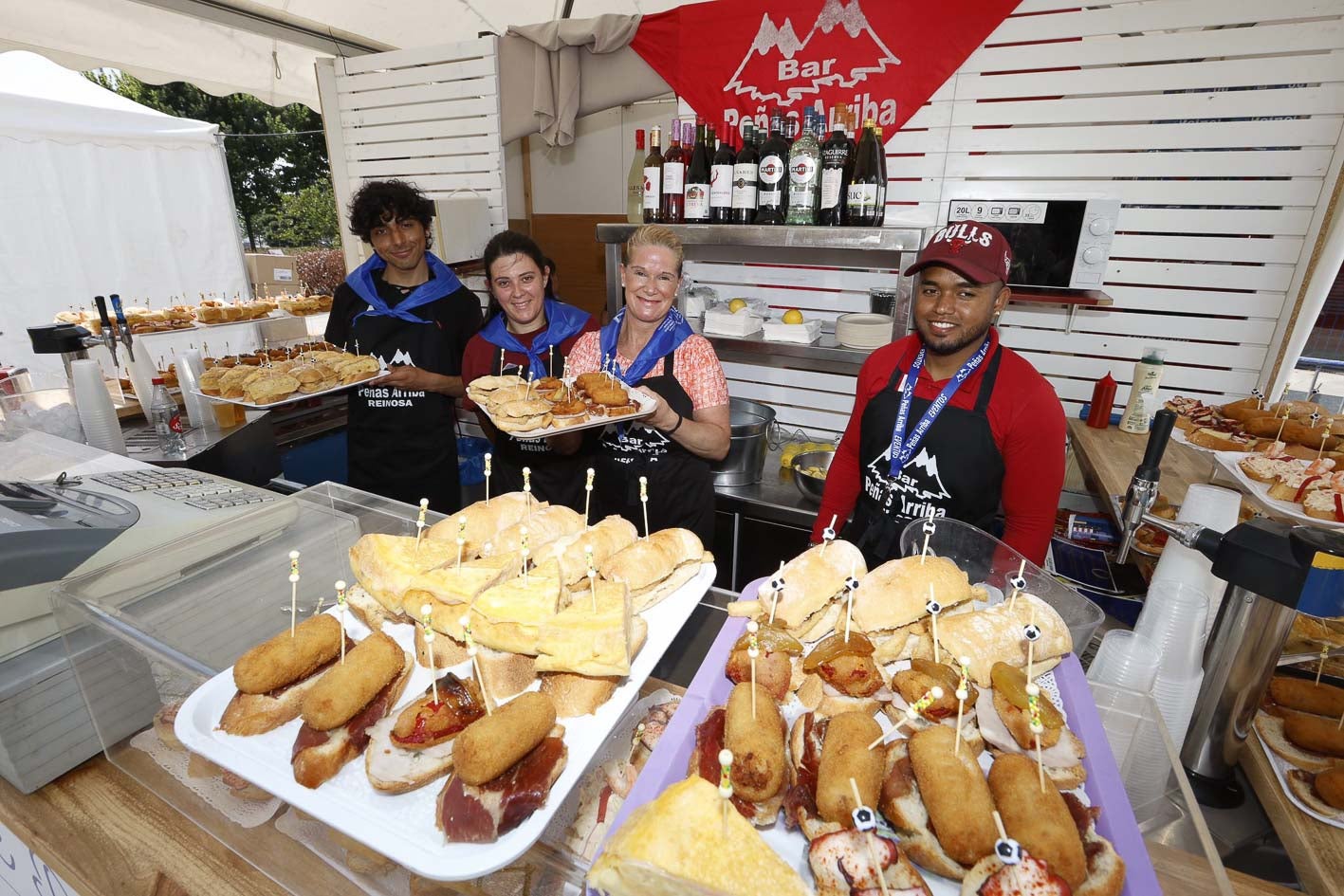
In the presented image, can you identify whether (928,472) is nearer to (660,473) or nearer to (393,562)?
(660,473)

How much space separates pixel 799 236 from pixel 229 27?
198 inches

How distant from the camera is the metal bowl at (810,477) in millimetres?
3799

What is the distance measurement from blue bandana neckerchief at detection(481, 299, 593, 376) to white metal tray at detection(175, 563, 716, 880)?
2581 mm

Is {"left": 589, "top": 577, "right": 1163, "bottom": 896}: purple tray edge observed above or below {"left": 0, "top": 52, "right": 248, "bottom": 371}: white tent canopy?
below

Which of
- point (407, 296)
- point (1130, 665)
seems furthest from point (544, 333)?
point (1130, 665)

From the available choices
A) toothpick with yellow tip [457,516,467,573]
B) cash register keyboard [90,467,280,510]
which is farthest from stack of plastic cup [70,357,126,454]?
toothpick with yellow tip [457,516,467,573]

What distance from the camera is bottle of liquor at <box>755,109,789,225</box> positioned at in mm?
3897

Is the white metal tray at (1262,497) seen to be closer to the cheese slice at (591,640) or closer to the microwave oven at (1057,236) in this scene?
the microwave oven at (1057,236)

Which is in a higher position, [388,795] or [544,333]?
[544,333]

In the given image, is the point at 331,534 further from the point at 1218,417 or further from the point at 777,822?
the point at 1218,417

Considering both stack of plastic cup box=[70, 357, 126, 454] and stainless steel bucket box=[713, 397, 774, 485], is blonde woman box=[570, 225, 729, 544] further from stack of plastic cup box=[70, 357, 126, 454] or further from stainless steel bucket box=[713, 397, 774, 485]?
stack of plastic cup box=[70, 357, 126, 454]

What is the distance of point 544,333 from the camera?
12.1ft

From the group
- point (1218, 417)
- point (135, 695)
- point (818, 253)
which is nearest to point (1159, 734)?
point (135, 695)

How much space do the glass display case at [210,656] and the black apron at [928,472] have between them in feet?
5.66
